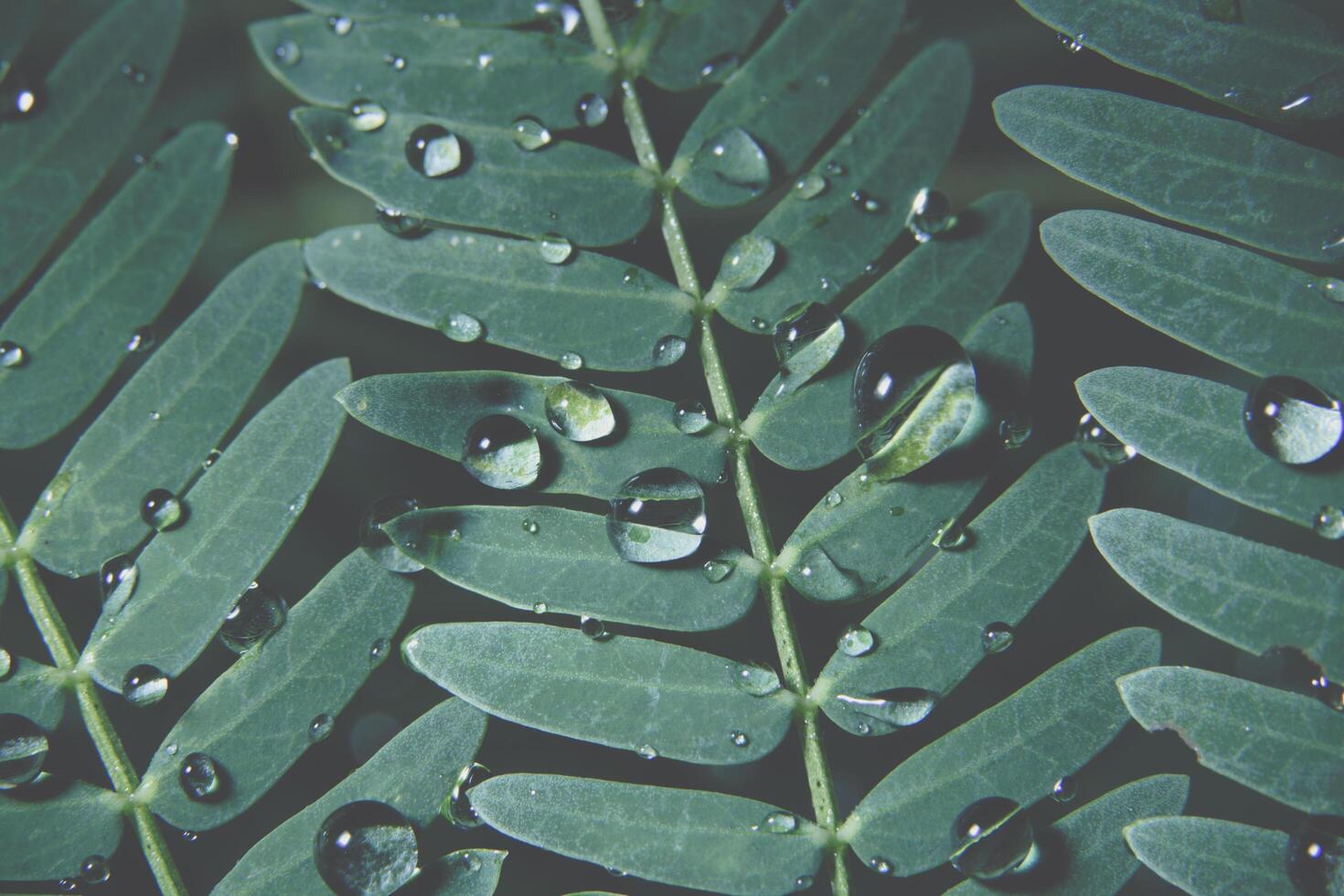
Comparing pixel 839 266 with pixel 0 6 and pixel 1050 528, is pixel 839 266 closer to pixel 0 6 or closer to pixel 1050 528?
pixel 1050 528

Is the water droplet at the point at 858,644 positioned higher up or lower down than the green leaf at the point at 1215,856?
higher up

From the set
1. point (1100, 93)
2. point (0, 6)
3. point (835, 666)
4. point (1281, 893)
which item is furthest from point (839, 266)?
point (0, 6)

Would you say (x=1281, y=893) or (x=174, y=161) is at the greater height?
(x=174, y=161)

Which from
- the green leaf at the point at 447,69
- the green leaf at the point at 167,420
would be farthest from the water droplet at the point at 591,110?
the green leaf at the point at 167,420

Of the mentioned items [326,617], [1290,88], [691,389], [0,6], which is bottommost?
[326,617]

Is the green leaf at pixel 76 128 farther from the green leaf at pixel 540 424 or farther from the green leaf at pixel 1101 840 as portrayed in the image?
the green leaf at pixel 1101 840

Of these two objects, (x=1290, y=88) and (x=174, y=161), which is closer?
(x=1290, y=88)
